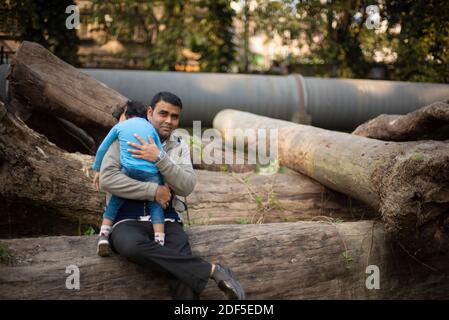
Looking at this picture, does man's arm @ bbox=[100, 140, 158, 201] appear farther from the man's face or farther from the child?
the man's face

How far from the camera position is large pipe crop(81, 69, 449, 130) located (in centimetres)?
962

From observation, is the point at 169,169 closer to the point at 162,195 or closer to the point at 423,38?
the point at 162,195

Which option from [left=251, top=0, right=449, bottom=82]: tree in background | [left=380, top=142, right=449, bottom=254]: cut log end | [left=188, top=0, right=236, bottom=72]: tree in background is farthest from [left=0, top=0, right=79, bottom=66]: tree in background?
[left=380, top=142, right=449, bottom=254]: cut log end

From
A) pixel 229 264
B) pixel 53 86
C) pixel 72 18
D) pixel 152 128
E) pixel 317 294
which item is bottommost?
pixel 317 294

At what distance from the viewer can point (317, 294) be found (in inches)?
137

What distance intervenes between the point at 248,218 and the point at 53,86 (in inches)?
84.7

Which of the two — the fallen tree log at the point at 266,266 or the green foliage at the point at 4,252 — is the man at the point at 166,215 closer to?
the fallen tree log at the point at 266,266

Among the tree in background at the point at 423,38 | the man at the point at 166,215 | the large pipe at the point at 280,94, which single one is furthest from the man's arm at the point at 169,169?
the tree in background at the point at 423,38

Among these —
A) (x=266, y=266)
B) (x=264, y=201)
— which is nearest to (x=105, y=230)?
(x=266, y=266)

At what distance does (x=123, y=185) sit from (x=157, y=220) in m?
0.28

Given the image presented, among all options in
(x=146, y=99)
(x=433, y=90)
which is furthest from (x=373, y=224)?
(x=433, y=90)

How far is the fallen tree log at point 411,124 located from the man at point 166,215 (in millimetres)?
2187
